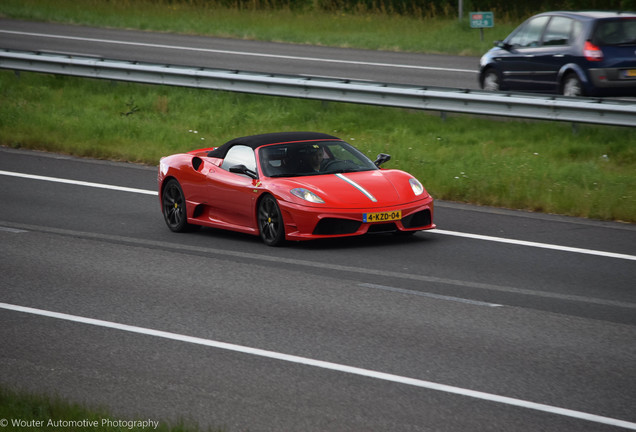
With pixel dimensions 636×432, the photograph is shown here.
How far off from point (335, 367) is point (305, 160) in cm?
537

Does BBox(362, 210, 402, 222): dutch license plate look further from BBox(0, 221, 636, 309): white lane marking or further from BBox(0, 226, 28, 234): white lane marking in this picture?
BBox(0, 226, 28, 234): white lane marking

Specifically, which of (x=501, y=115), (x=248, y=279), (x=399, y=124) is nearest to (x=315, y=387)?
(x=248, y=279)

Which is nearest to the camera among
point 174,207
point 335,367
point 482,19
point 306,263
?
point 335,367

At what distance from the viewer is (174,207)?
540 inches

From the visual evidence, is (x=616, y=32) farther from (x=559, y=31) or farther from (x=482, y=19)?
(x=482, y=19)

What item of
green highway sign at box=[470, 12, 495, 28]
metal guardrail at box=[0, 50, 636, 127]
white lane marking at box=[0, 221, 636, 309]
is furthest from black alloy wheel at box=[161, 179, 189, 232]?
green highway sign at box=[470, 12, 495, 28]

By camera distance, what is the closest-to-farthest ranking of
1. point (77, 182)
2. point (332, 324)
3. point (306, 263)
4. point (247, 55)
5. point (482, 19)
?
point (332, 324)
point (306, 263)
point (77, 182)
point (482, 19)
point (247, 55)

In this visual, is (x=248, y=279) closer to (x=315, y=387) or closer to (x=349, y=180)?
(x=349, y=180)

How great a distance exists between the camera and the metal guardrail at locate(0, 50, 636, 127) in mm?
16953

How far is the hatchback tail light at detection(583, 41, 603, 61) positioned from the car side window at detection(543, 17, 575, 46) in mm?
556

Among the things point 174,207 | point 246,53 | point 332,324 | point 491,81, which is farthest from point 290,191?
point 246,53

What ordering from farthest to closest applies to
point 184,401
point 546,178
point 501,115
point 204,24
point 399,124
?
point 204,24 → point 399,124 → point 501,115 → point 546,178 → point 184,401

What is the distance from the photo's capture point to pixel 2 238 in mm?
12961

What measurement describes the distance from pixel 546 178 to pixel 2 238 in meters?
7.66
